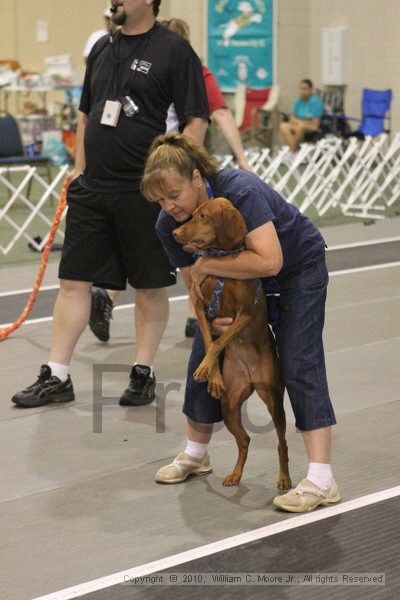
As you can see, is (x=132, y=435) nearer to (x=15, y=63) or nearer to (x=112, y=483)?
(x=112, y=483)

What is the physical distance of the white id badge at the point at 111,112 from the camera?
171 inches

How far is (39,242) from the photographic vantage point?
8.81 meters

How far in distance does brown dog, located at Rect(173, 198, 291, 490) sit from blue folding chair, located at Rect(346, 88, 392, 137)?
11.5 meters

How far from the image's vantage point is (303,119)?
1493 centimetres

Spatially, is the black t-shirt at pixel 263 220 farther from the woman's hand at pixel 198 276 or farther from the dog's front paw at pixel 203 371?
the dog's front paw at pixel 203 371

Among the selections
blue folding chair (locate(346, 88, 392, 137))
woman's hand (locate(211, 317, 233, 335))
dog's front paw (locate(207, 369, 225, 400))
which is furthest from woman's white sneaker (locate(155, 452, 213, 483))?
blue folding chair (locate(346, 88, 392, 137))

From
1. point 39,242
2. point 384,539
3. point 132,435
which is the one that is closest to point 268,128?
point 39,242

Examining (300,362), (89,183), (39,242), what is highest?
(89,183)

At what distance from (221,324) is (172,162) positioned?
50cm

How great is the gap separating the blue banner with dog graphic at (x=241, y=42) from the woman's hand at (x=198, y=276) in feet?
42.4

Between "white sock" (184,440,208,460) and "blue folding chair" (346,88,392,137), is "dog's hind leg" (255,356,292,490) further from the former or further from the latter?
"blue folding chair" (346,88,392,137)

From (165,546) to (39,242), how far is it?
591 centimetres

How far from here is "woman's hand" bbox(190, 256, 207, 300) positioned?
316 centimetres

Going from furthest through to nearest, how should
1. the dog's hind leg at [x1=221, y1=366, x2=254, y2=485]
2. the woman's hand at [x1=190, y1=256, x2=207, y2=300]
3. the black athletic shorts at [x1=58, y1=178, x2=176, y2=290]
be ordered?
the black athletic shorts at [x1=58, y1=178, x2=176, y2=290] → the dog's hind leg at [x1=221, y1=366, x2=254, y2=485] → the woman's hand at [x1=190, y1=256, x2=207, y2=300]
